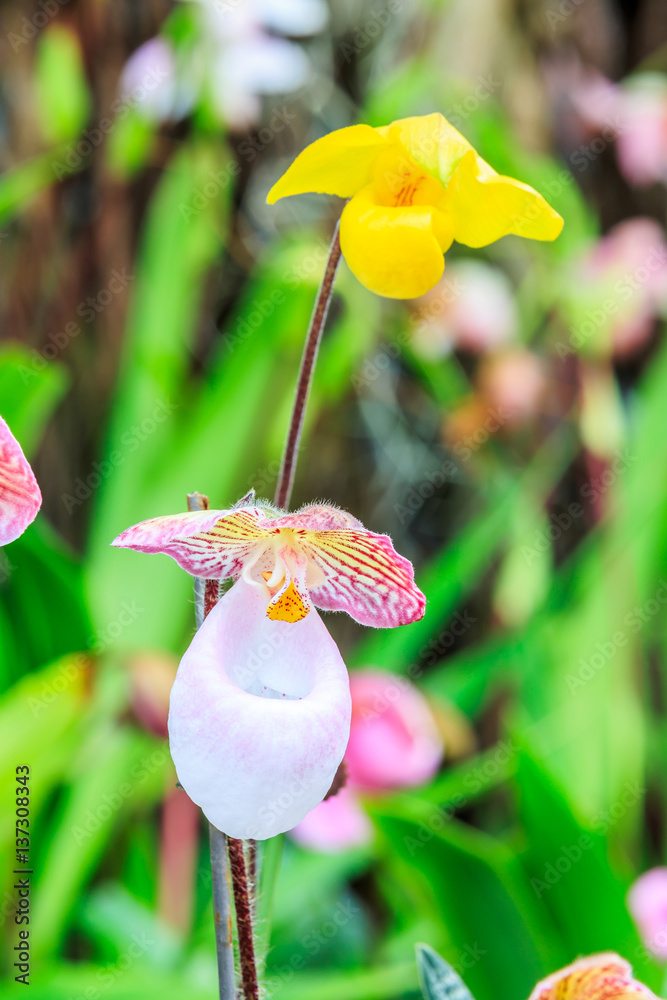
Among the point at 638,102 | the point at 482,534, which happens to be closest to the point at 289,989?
the point at 482,534

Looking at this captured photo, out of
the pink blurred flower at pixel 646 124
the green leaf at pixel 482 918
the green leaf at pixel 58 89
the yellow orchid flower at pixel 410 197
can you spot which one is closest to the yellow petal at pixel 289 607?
the yellow orchid flower at pixel 410 197

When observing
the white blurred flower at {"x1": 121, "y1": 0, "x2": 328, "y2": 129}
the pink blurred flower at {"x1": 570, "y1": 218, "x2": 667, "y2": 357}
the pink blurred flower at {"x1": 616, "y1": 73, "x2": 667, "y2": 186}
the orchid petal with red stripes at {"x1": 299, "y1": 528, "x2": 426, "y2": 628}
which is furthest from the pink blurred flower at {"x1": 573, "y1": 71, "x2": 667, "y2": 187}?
the orchid petal with red stripes at {"x1": 299, "y1": 528, "x2": 426, "y2": 628}

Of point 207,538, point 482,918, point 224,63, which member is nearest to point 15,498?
point 207,538

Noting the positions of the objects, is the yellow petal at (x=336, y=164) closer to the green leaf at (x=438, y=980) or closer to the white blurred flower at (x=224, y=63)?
the green leaf at (x=438, y=980)

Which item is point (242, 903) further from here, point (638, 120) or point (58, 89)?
point (638, 120)

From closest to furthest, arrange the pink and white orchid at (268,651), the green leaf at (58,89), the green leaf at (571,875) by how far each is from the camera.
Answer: the pink and white orchid at (268,651) < the green leaf at (571,875) < the green leaf at (58,89)

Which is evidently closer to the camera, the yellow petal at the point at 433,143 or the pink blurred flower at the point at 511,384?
the yellow petal at the point at 433,143

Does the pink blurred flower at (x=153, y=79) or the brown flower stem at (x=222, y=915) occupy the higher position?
the pink blurred flower at (x=153, y=79)

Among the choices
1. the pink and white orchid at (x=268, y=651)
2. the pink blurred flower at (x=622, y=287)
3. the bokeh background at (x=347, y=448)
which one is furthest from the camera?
the pink blurred flower at (x=622, y=287)
